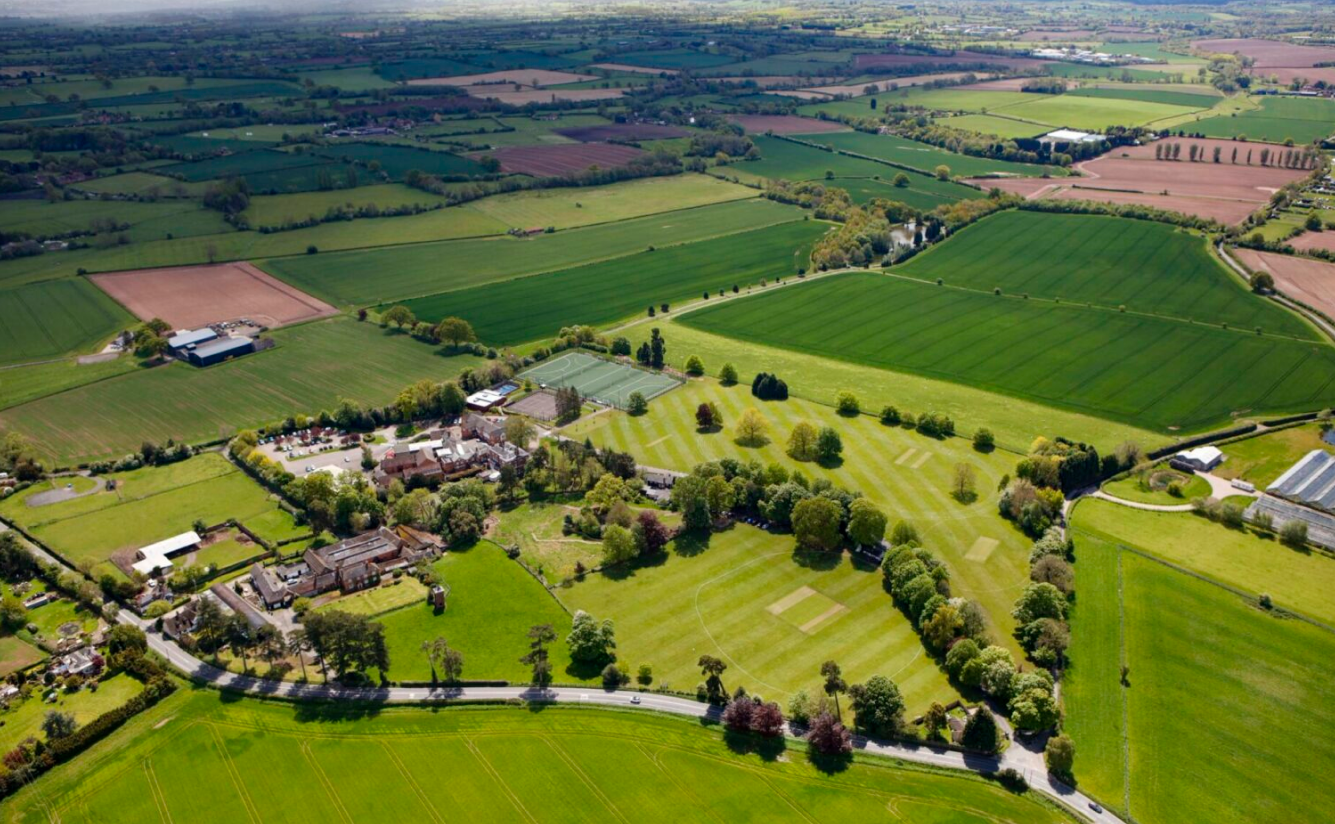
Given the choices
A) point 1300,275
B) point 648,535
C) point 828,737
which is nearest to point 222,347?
point 648,535

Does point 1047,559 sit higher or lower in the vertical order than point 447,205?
lower

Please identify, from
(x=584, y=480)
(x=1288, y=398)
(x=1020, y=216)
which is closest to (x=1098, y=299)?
(x=1288, y=398)

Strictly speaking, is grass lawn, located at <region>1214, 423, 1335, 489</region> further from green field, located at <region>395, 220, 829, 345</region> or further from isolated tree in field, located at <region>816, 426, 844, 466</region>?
green field, located at <region>395, 220, 829, 345</region>

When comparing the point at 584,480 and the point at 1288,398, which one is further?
the point at 1288,398

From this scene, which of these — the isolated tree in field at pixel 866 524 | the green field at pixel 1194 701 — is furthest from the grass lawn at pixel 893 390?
the green field at pixel 1194 701

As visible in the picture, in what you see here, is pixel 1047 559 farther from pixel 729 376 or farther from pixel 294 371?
pixel 294 371

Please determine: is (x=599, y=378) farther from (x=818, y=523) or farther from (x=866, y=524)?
(x=866, y=524)
